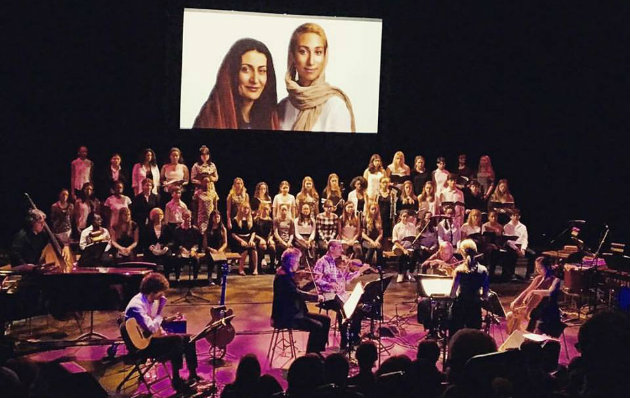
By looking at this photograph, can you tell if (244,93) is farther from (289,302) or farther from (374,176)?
(289,302)

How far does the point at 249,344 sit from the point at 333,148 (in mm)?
7035

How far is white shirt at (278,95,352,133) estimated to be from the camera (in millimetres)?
13716

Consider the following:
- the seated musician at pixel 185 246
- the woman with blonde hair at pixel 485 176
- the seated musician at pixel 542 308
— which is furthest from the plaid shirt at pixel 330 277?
the woman with blonde hair at pixel 485 176

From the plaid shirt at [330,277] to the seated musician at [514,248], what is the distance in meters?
4.60

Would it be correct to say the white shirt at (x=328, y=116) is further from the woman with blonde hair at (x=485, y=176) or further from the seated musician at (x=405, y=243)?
the seated musician at (x=405, y=243)

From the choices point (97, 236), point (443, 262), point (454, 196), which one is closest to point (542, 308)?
point (443, 262)

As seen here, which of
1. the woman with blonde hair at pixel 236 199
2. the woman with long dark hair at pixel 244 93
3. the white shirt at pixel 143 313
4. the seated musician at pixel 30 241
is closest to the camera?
the white shirt at pixel 143 313

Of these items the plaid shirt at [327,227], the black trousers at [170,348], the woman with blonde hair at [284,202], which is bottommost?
the black trousers at [170,348]

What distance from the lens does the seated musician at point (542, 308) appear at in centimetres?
742

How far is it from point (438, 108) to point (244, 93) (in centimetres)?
438

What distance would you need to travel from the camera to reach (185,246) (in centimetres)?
1087

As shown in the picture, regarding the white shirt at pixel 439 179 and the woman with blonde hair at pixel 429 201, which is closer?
the woman with blonde hair at pixel 429 201

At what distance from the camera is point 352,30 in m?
13.8

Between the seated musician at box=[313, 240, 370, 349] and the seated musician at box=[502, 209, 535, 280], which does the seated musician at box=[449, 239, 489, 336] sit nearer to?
the seated musician at box=[313, 240, 370, 349]
